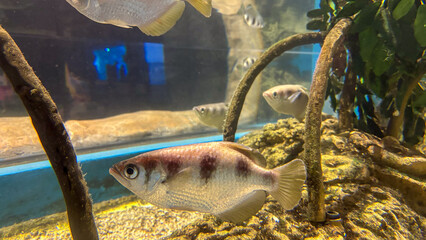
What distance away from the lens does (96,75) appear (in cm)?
702

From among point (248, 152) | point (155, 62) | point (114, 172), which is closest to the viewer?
point (114, 172)

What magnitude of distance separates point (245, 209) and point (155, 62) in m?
8.07

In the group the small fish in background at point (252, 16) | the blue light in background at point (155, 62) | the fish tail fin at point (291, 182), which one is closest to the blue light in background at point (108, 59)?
the blue light in background at point (155, 62)

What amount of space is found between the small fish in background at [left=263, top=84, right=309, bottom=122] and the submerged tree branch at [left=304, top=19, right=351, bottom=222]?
87 cm

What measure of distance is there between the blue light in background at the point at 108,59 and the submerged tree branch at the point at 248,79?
6.28m

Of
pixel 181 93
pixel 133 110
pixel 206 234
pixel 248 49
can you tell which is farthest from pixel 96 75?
pixel 206 234

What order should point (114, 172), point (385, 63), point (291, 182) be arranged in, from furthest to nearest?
point (385, 63) < point (291, 182) < point (114, 172)

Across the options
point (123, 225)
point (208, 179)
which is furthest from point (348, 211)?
point (123, 225)

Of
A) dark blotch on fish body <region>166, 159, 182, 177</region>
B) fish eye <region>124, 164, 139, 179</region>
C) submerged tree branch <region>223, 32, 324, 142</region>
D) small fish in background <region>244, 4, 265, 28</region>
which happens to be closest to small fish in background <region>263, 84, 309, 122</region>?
submerged tree branch <region>223, 32, 324, 142</region>

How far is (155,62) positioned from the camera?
841cm

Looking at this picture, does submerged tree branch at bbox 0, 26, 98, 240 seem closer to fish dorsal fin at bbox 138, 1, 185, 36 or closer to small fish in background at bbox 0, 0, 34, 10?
fish dorsal fin at bbox 138, 1, 185, 36

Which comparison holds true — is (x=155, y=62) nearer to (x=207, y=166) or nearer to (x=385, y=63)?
(x=385, y=63)

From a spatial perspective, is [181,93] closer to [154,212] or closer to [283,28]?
[283,28]

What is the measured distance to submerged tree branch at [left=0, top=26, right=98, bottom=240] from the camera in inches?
42.8
